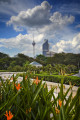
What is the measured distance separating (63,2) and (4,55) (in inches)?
873

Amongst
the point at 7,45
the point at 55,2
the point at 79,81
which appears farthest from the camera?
the point at 7,45

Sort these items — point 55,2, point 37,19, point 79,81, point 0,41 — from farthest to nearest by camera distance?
point 0,41, point 37,19, point 55,2, point 79,81

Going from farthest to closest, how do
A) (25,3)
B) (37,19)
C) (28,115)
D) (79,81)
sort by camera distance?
(37,19), (25,3), (79,81), (28,115)

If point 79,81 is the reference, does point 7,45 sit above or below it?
above

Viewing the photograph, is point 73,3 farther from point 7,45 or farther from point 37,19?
point 7,45

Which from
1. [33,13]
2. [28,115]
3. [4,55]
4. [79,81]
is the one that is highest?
[33,13]

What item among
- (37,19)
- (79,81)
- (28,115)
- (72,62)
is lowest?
(79,81)

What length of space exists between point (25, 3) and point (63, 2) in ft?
8.79

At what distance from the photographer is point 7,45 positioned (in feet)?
88.3

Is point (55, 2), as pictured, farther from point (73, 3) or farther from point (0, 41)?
point (0, 41)

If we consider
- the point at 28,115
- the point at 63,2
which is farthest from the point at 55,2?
the point at 28,115

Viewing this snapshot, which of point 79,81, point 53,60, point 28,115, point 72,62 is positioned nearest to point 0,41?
point 53,60

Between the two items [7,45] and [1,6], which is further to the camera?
[7,45]

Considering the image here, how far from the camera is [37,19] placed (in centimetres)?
1232
